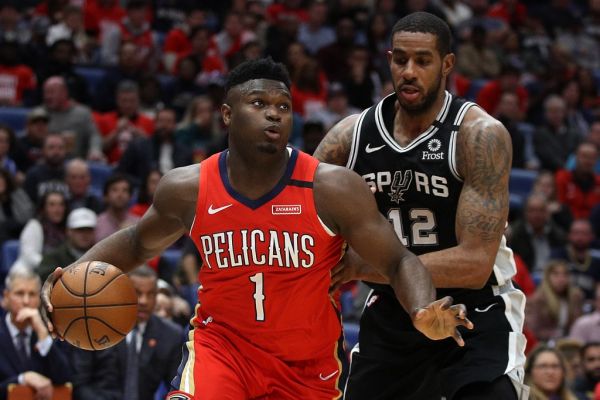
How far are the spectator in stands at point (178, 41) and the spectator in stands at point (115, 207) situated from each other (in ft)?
13.1

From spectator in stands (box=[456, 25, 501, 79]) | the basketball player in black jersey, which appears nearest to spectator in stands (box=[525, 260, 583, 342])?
spectator in stands (box=[456, 25, 501, 79])

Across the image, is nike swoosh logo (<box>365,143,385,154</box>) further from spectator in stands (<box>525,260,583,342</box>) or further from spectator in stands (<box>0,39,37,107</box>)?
spectator in stands (<box>0,39,37,107</box>)

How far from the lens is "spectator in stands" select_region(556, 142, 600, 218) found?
1345 cm

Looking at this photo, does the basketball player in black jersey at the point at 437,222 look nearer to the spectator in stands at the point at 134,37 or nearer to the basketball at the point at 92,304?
the basketball at the point at 92,304

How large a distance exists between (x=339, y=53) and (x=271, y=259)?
10430mm

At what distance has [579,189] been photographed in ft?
44.4

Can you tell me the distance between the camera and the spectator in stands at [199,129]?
12.7 m

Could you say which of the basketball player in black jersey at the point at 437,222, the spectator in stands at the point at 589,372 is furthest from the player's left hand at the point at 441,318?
the spectator in stands at the point at 589,372

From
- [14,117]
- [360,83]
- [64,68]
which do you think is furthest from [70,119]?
[360,83]

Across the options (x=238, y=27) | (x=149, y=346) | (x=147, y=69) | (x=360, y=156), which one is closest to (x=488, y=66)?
(x=238, y=27)

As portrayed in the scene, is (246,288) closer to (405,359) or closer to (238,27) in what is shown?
(405,359)

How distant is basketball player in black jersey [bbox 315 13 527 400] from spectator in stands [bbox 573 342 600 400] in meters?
4.22

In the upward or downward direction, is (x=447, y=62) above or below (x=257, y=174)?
above

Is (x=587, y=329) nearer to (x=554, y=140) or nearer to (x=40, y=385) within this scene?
(x=554, y=140)
